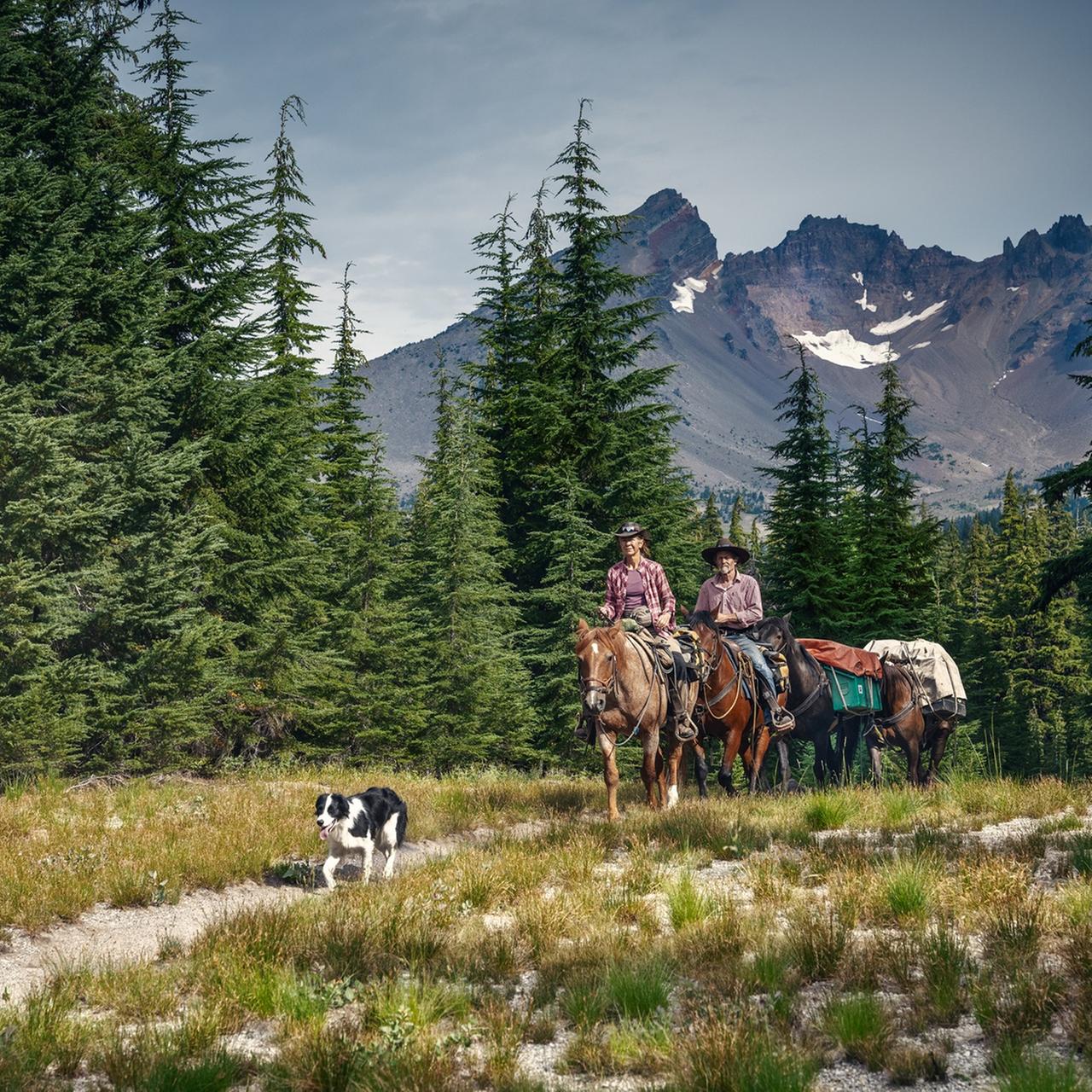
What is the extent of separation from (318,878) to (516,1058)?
5.91 m

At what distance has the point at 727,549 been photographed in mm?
13281

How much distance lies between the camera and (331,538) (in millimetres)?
30672

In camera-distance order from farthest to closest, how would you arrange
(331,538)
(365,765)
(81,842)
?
(331,538) < (365,765) < (81,842)

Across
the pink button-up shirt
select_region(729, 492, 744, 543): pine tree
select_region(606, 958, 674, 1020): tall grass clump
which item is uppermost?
select_region(729, 492, 744, 543): pine tree

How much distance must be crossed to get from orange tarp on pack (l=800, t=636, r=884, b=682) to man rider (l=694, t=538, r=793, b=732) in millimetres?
2065

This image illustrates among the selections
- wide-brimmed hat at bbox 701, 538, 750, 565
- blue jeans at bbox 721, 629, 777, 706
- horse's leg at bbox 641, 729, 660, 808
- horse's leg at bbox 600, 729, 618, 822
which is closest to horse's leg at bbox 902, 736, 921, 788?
blue jeans at bbox 721, 629, 777, 706

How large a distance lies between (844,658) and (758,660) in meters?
3.06

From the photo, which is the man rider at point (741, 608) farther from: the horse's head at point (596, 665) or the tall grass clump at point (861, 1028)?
the tall grass clump at point (861, 1028)

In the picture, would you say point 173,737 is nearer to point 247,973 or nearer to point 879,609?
Answer: point 247,973

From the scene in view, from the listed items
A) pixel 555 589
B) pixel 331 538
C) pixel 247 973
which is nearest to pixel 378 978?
pixel 247 973

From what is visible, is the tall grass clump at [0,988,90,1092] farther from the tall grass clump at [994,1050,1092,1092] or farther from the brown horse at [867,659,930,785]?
the brown horse at [867,659,930,785]

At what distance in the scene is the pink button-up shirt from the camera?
13281mm

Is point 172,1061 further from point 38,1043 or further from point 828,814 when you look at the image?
point 828,814

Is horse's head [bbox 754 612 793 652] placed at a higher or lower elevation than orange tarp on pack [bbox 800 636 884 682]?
higher
